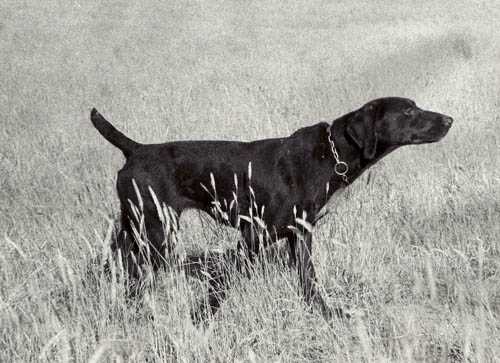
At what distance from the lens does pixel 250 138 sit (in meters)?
6.66

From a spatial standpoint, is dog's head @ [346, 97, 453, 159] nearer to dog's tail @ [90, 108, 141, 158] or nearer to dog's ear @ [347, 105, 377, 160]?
dog's ear @ [347, 105, 377, 160]

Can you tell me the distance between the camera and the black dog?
3965 mm

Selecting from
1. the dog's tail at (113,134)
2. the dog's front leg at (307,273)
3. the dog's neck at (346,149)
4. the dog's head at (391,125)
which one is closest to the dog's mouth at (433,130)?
the dog's head at (391,125)

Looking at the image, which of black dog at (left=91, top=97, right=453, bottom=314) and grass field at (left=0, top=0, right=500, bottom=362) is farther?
black dog at (left=91, top=97, right=453, bottom=314)

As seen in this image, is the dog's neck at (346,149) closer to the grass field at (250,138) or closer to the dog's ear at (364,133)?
the dog's ear at (364,133)

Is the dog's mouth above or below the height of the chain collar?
above

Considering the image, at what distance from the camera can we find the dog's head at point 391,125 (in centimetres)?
397

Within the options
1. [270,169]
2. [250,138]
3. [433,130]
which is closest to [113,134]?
[270,169]

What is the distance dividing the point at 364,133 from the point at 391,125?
25 cm

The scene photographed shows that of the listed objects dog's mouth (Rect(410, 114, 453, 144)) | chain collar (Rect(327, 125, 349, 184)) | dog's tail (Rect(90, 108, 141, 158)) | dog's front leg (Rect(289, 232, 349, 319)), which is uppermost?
dog's tail (Rect(90, 108, 141, 158))

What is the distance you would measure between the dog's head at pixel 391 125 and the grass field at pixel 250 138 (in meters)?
0.46

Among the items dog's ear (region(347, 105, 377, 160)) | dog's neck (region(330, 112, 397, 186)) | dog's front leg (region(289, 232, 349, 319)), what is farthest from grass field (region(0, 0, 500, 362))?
dog's ear (region(347, 105, 377, 160))

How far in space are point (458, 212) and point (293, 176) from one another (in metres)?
1.46

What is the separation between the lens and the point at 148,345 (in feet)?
10.3
